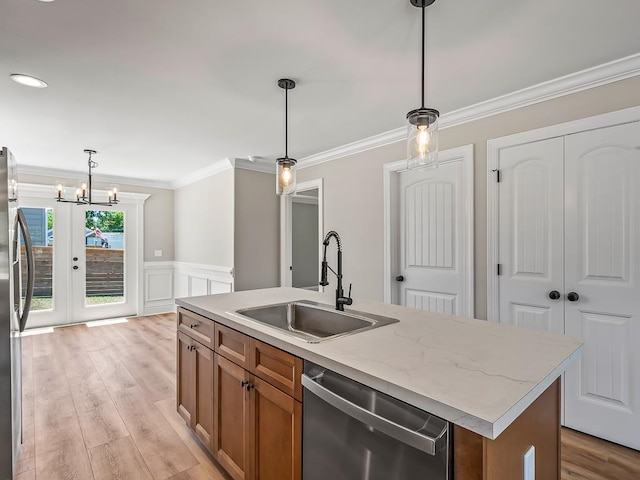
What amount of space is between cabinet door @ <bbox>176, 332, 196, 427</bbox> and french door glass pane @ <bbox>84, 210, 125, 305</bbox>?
4229 mm

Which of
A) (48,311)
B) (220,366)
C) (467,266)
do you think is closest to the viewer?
(220,366)

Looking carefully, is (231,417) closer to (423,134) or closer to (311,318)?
(311,318)

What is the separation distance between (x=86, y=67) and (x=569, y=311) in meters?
3.56

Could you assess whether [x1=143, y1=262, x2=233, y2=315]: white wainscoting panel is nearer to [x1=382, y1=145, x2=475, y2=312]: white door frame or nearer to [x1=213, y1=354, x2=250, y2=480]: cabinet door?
[x1=382, y1=145, x2=475, y2=312]: white door frame

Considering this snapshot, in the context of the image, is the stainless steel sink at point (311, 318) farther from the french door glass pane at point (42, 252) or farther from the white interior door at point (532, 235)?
the french door glass pane at point (42, 252)

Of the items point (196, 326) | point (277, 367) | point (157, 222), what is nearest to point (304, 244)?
point (157, 222)

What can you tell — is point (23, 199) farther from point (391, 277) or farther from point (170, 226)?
point (391, 277)

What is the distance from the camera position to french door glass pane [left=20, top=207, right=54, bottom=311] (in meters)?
5.09

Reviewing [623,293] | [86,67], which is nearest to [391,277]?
[623,293]

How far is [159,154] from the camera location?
4.27m

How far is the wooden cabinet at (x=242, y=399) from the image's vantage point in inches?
54.7

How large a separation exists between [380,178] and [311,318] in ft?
6.51

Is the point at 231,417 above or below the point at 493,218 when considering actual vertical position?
below

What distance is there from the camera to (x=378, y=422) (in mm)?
990
